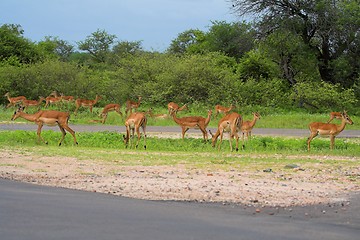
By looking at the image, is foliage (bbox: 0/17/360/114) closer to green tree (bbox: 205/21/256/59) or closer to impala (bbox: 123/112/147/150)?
green tree (bbox: 205/21/256/59)

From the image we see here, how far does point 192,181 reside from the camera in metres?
12.1

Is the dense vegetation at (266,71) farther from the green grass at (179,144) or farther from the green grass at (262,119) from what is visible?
the green grass at (179,144)

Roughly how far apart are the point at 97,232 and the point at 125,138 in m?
15.8

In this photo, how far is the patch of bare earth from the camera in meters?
10.4

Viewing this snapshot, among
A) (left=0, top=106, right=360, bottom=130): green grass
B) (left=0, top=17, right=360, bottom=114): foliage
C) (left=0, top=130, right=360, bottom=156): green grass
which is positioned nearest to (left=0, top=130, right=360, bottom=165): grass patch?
(left=0, top=130, right=360, bottom=156): green grass

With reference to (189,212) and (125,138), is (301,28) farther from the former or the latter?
(189,212)

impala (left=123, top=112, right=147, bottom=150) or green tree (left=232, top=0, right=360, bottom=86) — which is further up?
green tree (left=232, top=0, right=360, bottom=86)

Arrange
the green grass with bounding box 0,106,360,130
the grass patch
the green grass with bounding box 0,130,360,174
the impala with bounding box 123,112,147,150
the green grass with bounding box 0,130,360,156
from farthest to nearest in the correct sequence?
the green grass with bounding box 0,106,360,130 < the impala with bounding box 123,112,147,150 < the green grass with bounding box 0,130,360,156 < the grass patch < the green grass with bounding box 0,130,360,174

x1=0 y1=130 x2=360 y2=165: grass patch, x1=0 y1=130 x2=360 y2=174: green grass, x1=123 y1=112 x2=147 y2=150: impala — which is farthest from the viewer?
x1=123 y1=112 x2=147 y2=150: impala

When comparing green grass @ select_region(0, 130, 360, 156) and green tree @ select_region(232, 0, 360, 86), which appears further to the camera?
green tree @ select_region(232, 0, 360, 86)

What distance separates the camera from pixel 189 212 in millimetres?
8930

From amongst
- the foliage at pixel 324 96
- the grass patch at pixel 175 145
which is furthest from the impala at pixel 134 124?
the foliage at pixel 324 96

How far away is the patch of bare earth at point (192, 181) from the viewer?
10406mm

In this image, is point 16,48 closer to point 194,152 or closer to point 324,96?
point 324,96
